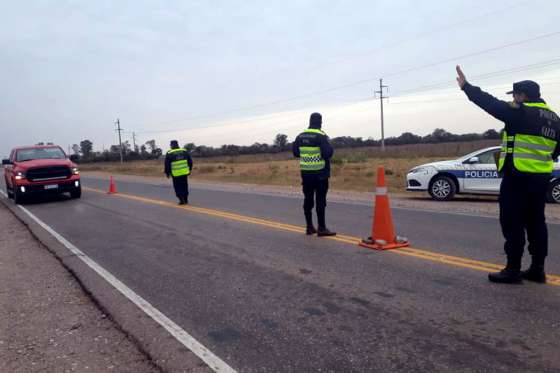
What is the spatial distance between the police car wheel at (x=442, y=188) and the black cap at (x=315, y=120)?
669cm

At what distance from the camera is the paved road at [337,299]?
3.60m

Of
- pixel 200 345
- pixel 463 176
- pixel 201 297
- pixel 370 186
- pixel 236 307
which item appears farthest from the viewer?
pixel 370 186

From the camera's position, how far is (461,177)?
13273 mm

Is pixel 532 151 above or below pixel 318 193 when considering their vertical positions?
above

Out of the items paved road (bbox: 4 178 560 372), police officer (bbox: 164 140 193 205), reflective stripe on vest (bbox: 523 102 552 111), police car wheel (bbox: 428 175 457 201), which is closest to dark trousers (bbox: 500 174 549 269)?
paved road (bbox: 4 178 560 372)

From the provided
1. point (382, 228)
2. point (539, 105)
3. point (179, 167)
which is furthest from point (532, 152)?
point (179, 167)

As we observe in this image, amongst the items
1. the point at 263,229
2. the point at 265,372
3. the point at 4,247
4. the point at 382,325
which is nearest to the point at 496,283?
the point at 382,325

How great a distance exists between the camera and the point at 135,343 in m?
4.00

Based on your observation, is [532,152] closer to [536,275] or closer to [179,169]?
[536,275]

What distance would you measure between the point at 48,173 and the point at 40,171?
0.80ft

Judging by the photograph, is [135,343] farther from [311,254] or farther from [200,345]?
[311,254]

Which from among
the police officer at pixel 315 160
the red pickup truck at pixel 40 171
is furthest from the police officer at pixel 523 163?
the red pickup truck at pixel 40 171

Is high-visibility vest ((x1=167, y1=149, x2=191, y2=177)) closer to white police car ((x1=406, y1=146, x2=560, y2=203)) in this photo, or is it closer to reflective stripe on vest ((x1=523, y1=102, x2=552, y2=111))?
white police car ((x1=406, y1=146, x2=560, y2=203))

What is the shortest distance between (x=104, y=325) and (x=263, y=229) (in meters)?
4.88
